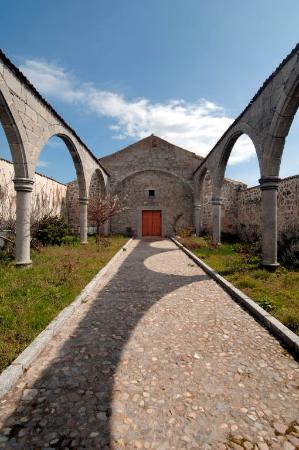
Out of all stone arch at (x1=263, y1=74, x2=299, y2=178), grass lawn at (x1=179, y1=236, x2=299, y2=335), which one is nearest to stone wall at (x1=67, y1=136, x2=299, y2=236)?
grass lawn at (x1=179, y1=236, x2=299, y2=335)

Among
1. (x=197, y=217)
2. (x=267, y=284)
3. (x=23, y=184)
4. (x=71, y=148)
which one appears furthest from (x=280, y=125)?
(x=197, y=217)

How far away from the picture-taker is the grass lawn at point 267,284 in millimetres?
4062

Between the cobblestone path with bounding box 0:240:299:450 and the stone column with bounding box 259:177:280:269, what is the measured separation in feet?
10.2

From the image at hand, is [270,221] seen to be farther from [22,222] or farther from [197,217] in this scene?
[197,217]

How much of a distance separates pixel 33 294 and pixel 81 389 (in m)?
2.67

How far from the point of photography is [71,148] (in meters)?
11.0

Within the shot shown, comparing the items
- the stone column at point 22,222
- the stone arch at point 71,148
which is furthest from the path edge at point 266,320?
the stone arch at point 71,148

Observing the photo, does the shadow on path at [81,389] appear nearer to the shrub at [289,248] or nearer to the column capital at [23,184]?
the column capital at [23,184]

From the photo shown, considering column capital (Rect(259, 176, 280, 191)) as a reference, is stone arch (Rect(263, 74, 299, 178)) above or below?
above

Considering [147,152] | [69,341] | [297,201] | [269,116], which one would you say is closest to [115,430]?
[69,341]

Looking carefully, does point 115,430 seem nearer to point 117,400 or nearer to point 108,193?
point 117,400

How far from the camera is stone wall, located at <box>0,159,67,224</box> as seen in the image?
32.7 feet

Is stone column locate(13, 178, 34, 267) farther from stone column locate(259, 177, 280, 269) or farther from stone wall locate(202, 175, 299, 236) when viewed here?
stone wall locate(202, 175, 299, 236)

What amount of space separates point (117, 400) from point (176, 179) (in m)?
17.5
